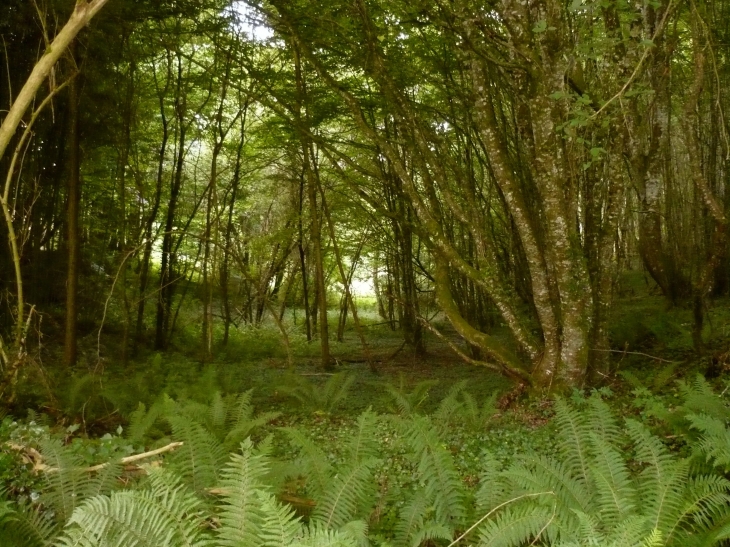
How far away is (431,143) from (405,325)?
3.74 m

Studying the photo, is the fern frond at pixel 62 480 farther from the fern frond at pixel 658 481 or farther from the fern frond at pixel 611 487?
the fern frond at pixel 658 481

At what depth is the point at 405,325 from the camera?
10.5 meters

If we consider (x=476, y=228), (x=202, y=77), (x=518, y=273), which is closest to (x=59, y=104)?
(x=202, y=77)

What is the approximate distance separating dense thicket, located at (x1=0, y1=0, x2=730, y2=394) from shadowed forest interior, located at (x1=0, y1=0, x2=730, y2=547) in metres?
0.05

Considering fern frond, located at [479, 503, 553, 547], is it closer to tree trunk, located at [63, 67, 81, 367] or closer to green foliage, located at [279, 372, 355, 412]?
green foliage, located at [279, 372, 355, 412]

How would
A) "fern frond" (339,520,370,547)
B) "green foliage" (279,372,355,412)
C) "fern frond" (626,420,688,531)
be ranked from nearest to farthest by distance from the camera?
1. "fern frond" (339,520,370,547)
2. "fern frond" (626,420,688,531)
3. "green foliage" (279,372,355,412)

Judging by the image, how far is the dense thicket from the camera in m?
4.81

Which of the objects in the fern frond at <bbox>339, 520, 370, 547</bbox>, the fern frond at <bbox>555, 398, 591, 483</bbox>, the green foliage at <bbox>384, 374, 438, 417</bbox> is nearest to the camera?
the fern frond at <bbox>339, 520, 370, 547</bbox>

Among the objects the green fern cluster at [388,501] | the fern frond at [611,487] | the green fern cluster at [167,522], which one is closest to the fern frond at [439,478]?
the green fern cluster at [388,501]

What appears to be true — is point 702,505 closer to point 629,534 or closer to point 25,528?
point 629,534

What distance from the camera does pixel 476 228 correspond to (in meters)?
5.72

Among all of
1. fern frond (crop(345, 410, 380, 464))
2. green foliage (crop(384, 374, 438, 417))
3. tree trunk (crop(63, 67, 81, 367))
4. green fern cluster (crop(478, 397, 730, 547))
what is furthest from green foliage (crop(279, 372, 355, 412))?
green fern cluster (crop(478, 397, 730, 547))

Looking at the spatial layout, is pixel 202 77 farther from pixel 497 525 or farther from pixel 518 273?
pixel 497 525

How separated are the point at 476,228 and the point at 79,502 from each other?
4.45 metres
